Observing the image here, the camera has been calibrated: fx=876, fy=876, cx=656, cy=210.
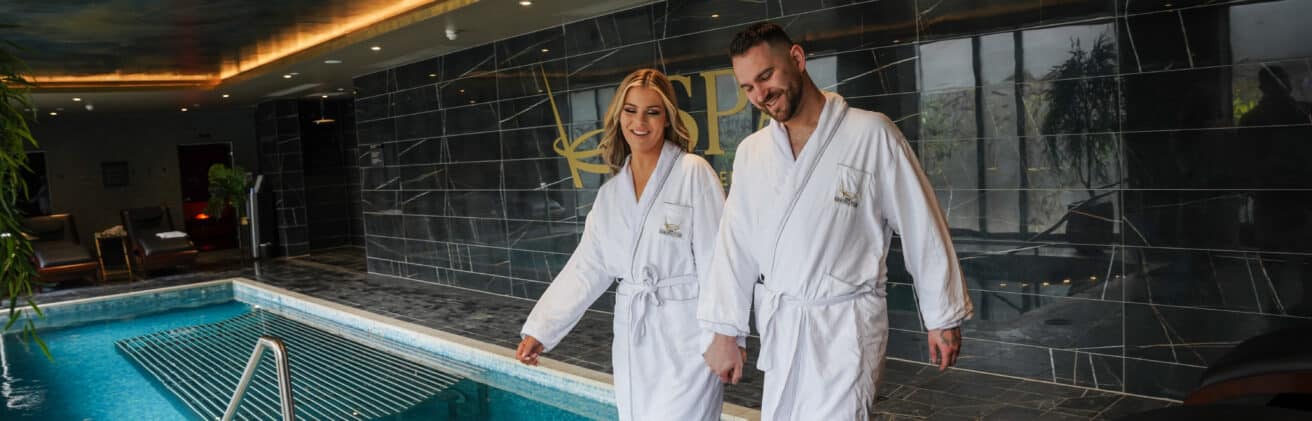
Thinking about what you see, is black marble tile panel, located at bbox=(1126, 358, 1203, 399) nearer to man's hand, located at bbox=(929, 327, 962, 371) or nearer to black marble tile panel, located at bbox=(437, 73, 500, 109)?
man's hand, located at bbox=(929, 327, 962, 371)

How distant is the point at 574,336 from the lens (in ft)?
18.8

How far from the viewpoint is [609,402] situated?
4309 mm

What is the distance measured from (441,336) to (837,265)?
4.32 m

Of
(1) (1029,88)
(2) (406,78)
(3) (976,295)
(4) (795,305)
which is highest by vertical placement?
(2) (406,78)

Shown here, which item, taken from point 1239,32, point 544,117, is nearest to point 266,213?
point 544,117

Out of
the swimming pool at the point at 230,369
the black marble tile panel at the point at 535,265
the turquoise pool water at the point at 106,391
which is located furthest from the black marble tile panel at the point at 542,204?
the turquoise pool water at the point at 106,391

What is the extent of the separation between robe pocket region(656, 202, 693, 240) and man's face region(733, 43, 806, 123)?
17.3 inches

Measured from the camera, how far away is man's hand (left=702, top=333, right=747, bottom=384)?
81.3 inches

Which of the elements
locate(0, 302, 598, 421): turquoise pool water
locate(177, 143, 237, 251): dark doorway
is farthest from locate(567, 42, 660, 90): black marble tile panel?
locate(177, 143, 237, 251): dark doorway

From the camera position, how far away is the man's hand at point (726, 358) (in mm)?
2064

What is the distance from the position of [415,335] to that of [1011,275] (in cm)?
388

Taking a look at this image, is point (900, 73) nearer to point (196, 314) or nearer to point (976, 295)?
point (976, 295)

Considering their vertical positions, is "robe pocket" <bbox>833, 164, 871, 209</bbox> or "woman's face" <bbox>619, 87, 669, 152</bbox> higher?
"woman's face" <bbox>619, 87, 669, 152</bbox>

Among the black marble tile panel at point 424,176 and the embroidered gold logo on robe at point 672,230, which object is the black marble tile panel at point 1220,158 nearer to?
the embroidered gold logo on robe at point 672,230
